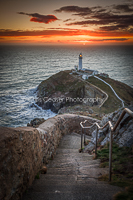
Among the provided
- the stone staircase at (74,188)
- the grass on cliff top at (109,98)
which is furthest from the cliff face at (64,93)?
the stone staircase at (74,188)

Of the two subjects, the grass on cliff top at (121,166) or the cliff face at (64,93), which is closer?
the grass on cliff top at (121,166)

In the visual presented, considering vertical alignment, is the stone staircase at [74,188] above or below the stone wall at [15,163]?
below

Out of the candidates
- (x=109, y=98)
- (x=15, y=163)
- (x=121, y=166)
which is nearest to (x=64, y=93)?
(x=109, y=98)

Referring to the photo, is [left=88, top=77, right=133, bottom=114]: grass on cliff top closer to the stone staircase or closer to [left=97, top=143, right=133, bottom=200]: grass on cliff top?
[left=97, top=143, right=133, bottom=200]: grass on cliff top

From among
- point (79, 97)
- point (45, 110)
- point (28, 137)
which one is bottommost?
point (45, 110)

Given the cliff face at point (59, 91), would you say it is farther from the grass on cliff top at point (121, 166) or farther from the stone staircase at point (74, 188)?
Answer: the stone staircase at point (74, 188)

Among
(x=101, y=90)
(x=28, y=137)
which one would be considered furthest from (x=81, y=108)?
(x=28, y=137)

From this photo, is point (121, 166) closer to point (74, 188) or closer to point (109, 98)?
point (74, 188)

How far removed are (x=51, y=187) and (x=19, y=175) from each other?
75 centimetres

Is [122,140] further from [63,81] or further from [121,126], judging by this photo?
[63,81]

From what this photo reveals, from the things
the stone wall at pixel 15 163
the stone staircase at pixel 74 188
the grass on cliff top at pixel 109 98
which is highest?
the stone wall at pixel 15 163

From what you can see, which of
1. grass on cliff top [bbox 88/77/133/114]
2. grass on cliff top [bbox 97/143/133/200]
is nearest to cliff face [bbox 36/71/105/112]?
grass on cliff top [bbox 88/77/133/114]

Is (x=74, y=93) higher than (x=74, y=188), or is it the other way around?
(x=74, y=188)

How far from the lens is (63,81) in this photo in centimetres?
3716
